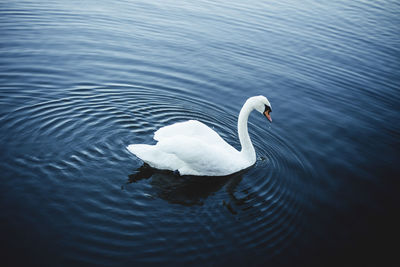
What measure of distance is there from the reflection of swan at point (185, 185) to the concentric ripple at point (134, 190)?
0.9 inches

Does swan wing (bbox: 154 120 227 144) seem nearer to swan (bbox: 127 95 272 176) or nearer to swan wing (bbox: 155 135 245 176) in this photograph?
swan (bbox: 127 95 272 176)

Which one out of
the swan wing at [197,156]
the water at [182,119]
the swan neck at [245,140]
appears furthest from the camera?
the swan neck at [245,140]

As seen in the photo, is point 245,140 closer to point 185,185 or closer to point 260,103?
point 260,103

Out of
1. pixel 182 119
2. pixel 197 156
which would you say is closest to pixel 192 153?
pixel 197 156

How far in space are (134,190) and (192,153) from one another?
4.62 feet

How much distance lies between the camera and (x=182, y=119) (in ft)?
34.3

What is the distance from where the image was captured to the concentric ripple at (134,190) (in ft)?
20.9

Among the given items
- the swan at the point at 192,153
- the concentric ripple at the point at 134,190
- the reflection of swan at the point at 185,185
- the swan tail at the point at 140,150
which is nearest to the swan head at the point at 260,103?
the swan at the point at 192,153

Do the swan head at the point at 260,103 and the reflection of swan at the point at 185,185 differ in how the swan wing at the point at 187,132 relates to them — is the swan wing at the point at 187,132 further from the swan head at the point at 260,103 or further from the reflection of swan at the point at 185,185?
the swan head at the point at 260,103

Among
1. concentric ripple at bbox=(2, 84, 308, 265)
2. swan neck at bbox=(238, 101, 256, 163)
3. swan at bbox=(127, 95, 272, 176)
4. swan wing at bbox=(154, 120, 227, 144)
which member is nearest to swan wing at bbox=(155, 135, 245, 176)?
swan at bbox=(127, 95, 272, 176)

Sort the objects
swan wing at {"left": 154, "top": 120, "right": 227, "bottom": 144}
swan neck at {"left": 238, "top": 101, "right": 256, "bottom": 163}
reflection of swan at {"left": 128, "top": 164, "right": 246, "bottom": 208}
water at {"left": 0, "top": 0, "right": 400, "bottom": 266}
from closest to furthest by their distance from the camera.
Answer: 1. water at {"left": 0, "top": 0, "right": 400, "bottom": 266}
2. reflection of swan at {"left": 128, "top": 164, "right": 246, "bottom": 208}
3. swan wing at {"left": 154, "top": 120, "right": 227, "bottom": 144}
4. swan neck at {"left": 238, "top": 101, "right": 256, "bottom": 163}

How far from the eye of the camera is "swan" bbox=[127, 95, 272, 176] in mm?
7762

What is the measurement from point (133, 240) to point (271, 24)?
1548 centimetres

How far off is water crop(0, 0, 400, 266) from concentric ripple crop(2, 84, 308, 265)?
31 millimetres
